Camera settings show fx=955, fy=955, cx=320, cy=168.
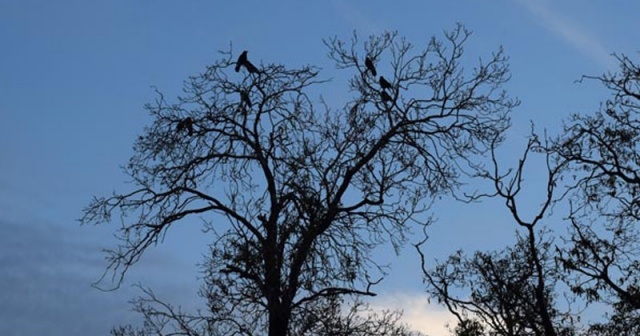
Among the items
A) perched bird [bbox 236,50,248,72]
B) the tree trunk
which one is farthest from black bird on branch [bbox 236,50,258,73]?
the tree trunk

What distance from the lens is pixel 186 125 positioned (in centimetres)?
1867

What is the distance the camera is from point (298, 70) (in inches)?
731

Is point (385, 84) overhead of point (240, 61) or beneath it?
beneath

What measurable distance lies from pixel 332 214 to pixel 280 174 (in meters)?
1.37

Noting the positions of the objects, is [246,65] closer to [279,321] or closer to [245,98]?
[245,98]

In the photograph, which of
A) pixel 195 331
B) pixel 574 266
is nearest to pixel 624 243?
pixel 574 266

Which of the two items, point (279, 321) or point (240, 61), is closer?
point (279, 321)

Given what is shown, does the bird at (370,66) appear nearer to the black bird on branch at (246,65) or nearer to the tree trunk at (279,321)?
the black bird on branch at (246,65)

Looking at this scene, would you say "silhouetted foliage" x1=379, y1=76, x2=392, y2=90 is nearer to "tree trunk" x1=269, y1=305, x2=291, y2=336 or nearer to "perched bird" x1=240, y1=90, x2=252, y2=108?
"perched bird" x1=240, y1=90, x2=252, y2=108

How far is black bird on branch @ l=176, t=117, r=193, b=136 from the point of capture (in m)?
18.6

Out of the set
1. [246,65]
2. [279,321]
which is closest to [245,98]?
[246,65]

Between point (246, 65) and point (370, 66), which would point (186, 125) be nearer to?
point (246, 65)

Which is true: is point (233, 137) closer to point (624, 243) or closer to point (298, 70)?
point (298, 70)

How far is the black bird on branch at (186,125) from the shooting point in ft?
61.2
